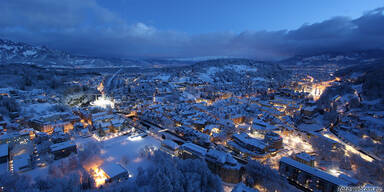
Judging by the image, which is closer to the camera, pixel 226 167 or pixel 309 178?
pixel 309 178

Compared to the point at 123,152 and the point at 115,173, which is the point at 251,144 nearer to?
the point at 115,173

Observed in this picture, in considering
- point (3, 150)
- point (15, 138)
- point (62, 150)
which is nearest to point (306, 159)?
point (62, 150)

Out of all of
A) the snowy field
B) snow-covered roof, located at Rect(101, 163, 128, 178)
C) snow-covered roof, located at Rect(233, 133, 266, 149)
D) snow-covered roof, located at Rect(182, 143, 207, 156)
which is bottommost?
the snowy field

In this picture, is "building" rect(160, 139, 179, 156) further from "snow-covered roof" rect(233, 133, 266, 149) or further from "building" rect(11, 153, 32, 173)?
"building" rect(11, 153, 32, 173)

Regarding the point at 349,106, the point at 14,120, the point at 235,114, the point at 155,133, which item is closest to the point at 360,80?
the point at 349,106

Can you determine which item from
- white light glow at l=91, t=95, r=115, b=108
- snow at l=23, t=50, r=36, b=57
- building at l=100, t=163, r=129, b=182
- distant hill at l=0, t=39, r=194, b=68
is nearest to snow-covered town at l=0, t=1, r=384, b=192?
building at l=100, t=163, r=129, b=182
